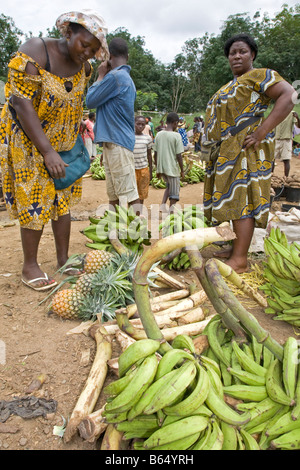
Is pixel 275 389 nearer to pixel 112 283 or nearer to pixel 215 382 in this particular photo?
pixel 215 382

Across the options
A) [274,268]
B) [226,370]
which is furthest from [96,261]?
[226,370]

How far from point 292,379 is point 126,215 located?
2.37 m

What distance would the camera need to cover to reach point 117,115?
400 centimetres

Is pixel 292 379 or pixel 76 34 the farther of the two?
pixel 76 34

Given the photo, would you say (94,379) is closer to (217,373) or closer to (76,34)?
(217,373)

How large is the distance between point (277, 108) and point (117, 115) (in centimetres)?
185

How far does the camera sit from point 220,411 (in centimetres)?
123

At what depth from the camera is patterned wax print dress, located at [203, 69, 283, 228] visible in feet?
10.5

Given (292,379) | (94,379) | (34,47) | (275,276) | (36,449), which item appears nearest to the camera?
(292,379)

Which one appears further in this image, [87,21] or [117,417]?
[87,21]

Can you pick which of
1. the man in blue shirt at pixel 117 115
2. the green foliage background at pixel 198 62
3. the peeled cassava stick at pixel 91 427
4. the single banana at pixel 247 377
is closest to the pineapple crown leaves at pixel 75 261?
the man in blue shirt at pixel 117 115

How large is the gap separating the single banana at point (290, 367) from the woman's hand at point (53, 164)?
221cm
